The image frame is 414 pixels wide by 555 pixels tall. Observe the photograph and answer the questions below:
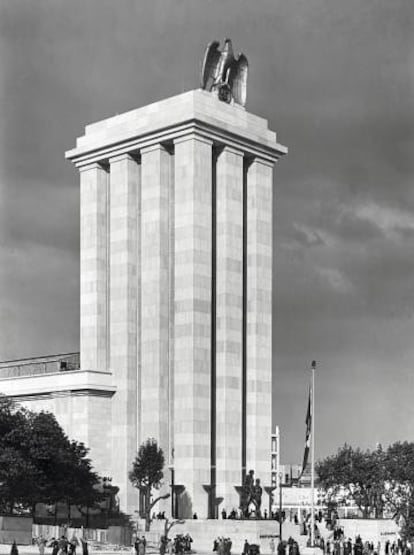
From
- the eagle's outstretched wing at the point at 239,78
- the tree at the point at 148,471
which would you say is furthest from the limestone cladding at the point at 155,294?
the eagle's outstretched wing at the point at 239,78

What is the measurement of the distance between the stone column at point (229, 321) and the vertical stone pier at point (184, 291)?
11 centimetres

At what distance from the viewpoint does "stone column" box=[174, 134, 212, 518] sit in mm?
88875

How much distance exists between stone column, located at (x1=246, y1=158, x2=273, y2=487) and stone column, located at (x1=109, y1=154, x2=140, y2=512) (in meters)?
10.2

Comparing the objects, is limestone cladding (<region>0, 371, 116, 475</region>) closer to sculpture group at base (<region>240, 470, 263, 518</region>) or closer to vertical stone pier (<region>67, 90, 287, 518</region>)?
vertical stone pier (<region>67, 90, 287, 518</region>)

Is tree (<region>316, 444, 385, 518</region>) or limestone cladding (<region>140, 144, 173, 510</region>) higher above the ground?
limestone cladding (<region>140, 144, 173, 510</region>)

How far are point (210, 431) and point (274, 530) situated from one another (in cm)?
1721

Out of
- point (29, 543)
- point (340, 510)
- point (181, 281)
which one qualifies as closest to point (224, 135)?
point (181, 281)

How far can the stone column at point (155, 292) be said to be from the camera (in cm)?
9194

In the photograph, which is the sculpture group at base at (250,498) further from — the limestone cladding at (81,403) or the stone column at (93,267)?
the stone column at (93,267)

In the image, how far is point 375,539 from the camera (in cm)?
8275

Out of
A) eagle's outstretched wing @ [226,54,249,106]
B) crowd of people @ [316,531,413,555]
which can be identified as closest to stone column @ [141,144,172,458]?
eagle's outstretched wing @ [226,54,249,106]

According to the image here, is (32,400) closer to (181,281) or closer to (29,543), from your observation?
(181,281)

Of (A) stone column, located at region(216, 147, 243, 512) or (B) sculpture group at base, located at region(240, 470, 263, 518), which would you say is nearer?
(B) sculpture group at base, located at region(240, 470, 263, 518)

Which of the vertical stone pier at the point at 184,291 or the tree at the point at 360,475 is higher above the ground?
the vertical stone pier at the point at 184,291
